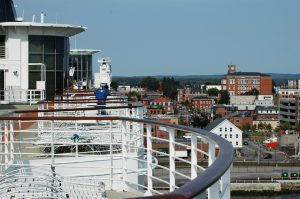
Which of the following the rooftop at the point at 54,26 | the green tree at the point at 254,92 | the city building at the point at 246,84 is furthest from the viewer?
the city building at the point at 246,84

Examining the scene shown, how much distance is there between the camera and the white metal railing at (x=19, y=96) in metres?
14.5

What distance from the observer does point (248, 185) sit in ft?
147

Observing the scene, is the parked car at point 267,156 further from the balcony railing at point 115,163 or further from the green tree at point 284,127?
the balcony railing at point 115,163

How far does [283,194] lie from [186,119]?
3473 centimetres

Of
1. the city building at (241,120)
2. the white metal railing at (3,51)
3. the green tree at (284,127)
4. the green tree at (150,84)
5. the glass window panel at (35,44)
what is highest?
the glass window panel at (35,44)

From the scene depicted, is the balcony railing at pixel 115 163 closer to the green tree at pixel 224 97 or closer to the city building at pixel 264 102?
the city building at pixel 264 102

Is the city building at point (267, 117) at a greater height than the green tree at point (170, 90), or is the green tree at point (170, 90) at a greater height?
the green tree at point (170, 90)

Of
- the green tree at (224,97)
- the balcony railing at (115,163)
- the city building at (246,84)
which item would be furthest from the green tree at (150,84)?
the balcony railing at (115,163)

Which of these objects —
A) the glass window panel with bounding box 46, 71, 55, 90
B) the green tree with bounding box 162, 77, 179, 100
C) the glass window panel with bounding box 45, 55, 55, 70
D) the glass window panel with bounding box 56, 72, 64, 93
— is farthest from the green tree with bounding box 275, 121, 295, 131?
the glass window panel with bounding box 45, 55, 55, 70

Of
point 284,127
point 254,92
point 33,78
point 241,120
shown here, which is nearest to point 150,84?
point 254,92

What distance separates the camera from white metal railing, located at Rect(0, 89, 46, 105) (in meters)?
14.5

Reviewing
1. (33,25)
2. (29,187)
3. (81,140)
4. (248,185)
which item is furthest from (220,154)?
(248,185)

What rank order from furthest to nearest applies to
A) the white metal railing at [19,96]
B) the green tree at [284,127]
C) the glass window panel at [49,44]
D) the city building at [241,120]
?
the city building at [241,120] < the green tree at [284,127] < the glass window panel at [49,44] < the white metal railing at [19,96]

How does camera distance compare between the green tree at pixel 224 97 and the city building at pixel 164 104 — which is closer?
the city building at pixel 164 104
